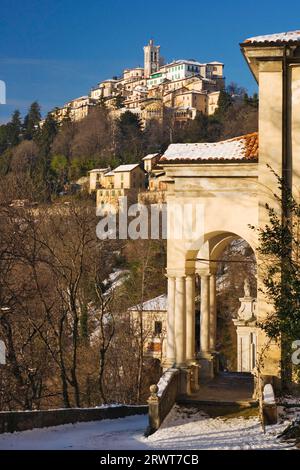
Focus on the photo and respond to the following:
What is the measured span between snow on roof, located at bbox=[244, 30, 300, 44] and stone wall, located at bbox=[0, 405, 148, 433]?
28.9 feet

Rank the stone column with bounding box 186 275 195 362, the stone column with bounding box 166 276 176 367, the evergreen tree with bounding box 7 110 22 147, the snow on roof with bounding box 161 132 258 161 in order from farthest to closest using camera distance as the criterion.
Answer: the evergreen tree with bounding box 7 110 22 147, the stone column with bounding box 186 275 195 362, the stone column with bounding box 166 276 176 367, the snow on roof with bounding box 161 132 258 161

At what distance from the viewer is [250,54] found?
13930mm

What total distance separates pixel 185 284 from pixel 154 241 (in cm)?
3457

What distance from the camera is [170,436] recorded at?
1295cm

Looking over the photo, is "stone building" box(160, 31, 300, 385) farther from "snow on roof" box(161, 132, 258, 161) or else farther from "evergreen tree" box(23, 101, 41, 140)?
"evergreen tree" box(23, 101, 41, 140)

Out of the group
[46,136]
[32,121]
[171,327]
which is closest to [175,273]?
[171,327]

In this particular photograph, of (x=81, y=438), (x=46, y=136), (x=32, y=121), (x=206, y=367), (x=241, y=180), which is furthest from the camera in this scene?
(x=32, y=121)

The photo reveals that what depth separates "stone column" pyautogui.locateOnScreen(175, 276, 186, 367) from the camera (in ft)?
51.0

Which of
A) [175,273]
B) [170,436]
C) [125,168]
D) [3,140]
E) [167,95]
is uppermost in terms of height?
[167,95]

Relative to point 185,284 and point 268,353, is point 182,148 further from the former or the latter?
point 268,353

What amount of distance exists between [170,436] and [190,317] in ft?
11.8

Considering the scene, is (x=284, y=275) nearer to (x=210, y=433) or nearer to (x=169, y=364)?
(x=210, y=433)

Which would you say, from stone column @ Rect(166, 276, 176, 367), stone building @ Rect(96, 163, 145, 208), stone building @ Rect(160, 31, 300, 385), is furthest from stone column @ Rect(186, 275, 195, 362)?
stone building @ Rect(96, 163, 145, 208)

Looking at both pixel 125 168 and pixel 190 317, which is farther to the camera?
pixel 125 168
